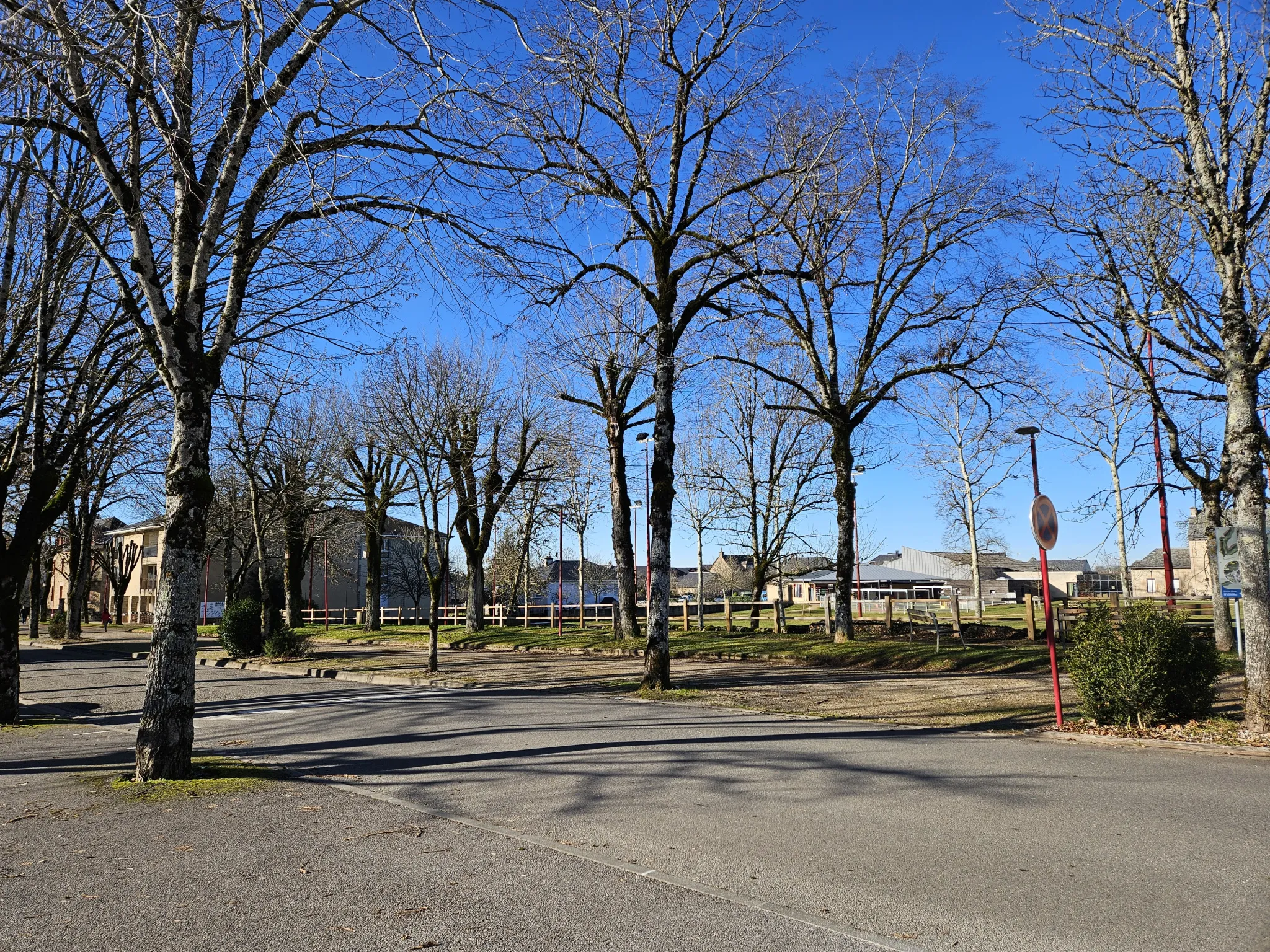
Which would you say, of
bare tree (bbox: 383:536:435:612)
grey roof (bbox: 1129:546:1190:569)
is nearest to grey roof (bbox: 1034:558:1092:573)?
grey roof (bbox: 1129:546:1190:569)

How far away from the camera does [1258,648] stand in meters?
9.93

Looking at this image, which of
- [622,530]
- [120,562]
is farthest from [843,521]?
[120,562]

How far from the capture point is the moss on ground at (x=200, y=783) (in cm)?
743

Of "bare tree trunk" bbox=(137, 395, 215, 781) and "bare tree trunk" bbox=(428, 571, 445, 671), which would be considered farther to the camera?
"bare tree trunk" bbox=(428, 571, 445, 671)

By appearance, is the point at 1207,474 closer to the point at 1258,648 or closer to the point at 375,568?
the point at 1258,648

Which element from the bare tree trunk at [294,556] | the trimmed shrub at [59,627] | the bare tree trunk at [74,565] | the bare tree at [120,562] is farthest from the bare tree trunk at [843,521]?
the bare tree at [120,562]

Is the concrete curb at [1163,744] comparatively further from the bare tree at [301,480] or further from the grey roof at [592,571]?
the grey roof at [592,571]

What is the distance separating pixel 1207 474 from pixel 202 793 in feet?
67.4

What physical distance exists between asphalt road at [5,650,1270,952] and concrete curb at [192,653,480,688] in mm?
6563

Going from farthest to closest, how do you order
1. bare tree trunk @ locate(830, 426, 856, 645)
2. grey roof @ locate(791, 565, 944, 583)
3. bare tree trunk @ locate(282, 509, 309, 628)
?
A: bare tree trunk @ locate(282, 509, 309, 628)
grey roof @ locate(791, 565, 944, 583)
bare tree trunk @ locate(830, 426, 856, 645)

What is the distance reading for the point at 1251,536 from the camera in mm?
10078

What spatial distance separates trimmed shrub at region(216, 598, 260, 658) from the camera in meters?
28.2

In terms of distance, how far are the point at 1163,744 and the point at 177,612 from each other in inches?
386

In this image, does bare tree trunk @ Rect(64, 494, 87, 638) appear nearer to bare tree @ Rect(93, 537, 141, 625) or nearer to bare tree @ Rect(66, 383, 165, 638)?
bare tree @ Rect(66, 383, 165, 638)
